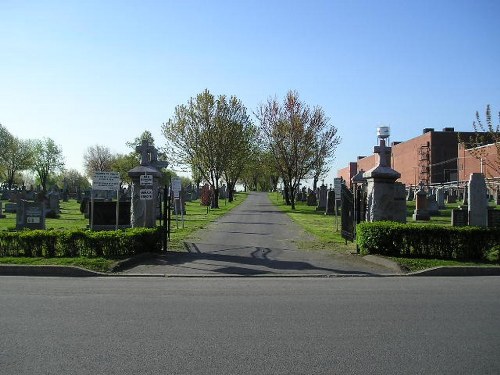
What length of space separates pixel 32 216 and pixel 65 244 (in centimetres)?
809

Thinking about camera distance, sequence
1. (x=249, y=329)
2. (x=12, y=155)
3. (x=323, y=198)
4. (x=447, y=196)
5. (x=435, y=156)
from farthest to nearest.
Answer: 1. (x=12, y=155)
2. (x=435, y=156)
3. (x=447, y=196)
4. (x=323, y=198)
5. (x=249, y=329)

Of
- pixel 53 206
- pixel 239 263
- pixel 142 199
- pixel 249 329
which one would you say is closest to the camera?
pixel 249 329

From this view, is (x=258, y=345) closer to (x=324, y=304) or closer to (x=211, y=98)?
(x=324, y=304)

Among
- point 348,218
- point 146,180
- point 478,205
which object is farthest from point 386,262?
point 146,180

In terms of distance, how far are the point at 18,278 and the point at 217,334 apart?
22.3 ft

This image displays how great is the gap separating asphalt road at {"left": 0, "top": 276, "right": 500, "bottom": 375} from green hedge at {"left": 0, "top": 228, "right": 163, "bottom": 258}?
353 cm

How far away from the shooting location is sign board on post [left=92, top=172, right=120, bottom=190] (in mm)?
15039

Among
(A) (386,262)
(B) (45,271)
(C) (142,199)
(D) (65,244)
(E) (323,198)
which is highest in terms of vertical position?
(E) (323,198)

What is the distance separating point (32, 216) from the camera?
20.1 m

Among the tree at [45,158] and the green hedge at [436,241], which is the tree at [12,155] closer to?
the tree at [45,158]

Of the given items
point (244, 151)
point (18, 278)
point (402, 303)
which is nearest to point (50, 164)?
point (244, 151)

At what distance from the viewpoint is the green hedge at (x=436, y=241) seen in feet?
42.8

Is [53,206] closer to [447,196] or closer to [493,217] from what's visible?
[493,217]

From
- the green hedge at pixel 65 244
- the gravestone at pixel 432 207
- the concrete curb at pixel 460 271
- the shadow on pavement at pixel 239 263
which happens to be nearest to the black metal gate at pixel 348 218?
the shadow on pavement at pixel 239 263
